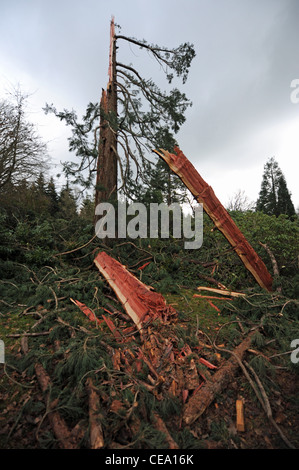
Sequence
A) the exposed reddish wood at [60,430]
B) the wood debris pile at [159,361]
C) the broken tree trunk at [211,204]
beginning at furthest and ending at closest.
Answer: the broken tree trunk at [211,204] < the wood debris pile at [159,361] < the exposed reddish wood at [60,430]

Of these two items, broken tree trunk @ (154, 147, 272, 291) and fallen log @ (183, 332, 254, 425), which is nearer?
fallen log @ (183, 332, 254, 425)

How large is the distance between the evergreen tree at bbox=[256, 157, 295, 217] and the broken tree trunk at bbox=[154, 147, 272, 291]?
23.6m

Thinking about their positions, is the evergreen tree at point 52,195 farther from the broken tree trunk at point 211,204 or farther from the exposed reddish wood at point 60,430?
the exposed reddish wood at point 60,430

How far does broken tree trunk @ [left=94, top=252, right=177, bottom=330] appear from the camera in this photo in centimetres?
309

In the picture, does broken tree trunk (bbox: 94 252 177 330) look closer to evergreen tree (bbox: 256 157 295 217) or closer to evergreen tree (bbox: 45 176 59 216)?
evergreen tree (bbox: 45 176 59 216)

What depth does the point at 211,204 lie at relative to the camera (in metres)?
4.17

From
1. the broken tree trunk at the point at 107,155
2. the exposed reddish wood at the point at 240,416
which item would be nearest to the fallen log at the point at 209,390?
the exposed reddish wood at the point at 240,416

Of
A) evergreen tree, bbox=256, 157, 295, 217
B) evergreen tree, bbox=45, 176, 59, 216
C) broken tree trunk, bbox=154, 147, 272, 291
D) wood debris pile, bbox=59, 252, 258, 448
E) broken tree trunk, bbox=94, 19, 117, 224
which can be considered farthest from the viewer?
evergreen tree, bbox=256, 157, 295, 217

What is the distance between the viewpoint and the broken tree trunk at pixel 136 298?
121 inches

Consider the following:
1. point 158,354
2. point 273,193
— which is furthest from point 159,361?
point 273,193

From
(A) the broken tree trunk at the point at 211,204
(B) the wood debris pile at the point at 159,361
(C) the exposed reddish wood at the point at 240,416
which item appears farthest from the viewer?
(A) the broken tree trunk at the point at 211,204

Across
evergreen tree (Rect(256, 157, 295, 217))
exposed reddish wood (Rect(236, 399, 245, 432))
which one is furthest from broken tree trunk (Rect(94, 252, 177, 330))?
evergreen tree (Rect(256, 157, 295, 217))

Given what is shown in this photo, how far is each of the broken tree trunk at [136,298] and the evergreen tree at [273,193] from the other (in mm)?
25137
